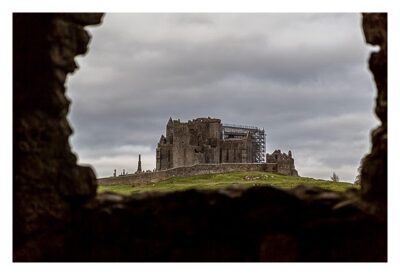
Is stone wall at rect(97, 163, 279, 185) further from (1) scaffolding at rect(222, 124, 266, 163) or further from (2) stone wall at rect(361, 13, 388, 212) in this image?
(2) stone wall at rect(361, 13, 388, 212)

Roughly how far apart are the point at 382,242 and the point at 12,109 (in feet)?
33.4

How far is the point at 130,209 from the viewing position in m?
18.2

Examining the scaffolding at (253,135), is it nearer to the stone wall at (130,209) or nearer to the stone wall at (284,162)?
the stone wall at (284,162)

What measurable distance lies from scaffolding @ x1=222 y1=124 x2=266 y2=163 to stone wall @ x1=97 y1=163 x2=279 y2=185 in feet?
101

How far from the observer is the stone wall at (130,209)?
17.7m

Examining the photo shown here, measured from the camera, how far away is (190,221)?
59.3 feet

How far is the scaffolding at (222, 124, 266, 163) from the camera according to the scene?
126675mm

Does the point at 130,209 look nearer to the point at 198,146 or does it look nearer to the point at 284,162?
the point at 284,162

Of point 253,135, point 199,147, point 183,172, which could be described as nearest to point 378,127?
point 183,172

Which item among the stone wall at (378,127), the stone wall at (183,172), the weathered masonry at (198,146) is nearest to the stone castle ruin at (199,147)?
the weathered masonry at (198,146)

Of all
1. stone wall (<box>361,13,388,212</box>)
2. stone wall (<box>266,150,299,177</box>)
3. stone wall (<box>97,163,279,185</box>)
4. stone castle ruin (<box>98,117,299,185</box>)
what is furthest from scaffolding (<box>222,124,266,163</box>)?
stone wall (<box>361,13,388,212</box>)

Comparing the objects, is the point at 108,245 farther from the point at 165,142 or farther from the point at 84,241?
the point at 165,142

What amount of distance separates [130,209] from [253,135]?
113m

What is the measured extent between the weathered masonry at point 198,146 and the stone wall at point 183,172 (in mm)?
22208
